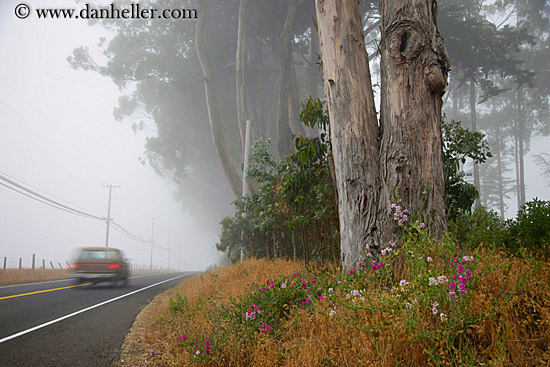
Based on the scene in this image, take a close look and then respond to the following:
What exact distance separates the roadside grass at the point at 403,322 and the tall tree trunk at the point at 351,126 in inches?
25.3

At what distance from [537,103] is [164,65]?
91.4ft

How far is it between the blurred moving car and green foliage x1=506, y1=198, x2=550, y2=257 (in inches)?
537

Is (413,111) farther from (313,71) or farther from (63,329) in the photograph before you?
(313,71)

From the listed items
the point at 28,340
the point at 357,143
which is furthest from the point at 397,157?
the point at 28,340

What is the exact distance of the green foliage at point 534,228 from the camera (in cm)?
515

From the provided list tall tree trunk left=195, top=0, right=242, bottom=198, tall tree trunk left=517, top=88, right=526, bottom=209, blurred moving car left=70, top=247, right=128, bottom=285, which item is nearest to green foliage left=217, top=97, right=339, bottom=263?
tall tree trunk left=195, top=0, right=242, bottom=198

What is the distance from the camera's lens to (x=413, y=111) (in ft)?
16.8

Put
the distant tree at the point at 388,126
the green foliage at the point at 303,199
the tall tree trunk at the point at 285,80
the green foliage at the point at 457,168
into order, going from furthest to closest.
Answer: the tall tree trunk at the point at 285,80
the green foliage at the point at 457,168
the green foliage at the point at 303,199
the distant tree at the point at 388,126

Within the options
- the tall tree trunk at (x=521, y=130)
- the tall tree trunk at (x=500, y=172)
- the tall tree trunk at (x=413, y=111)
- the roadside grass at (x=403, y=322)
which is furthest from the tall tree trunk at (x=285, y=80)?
the tall tree trunk at (x=500, y=172)

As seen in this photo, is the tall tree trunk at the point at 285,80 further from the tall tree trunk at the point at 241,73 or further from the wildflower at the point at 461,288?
the wildflower at the point at 461,288

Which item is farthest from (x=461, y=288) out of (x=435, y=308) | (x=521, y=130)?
(x=521, y=130)

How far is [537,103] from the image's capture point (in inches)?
1127

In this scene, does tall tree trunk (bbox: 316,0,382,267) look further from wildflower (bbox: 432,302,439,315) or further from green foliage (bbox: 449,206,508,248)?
wildflower (bbox: 432,302,439,315)

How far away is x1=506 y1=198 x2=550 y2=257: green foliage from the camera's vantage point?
5.15m
